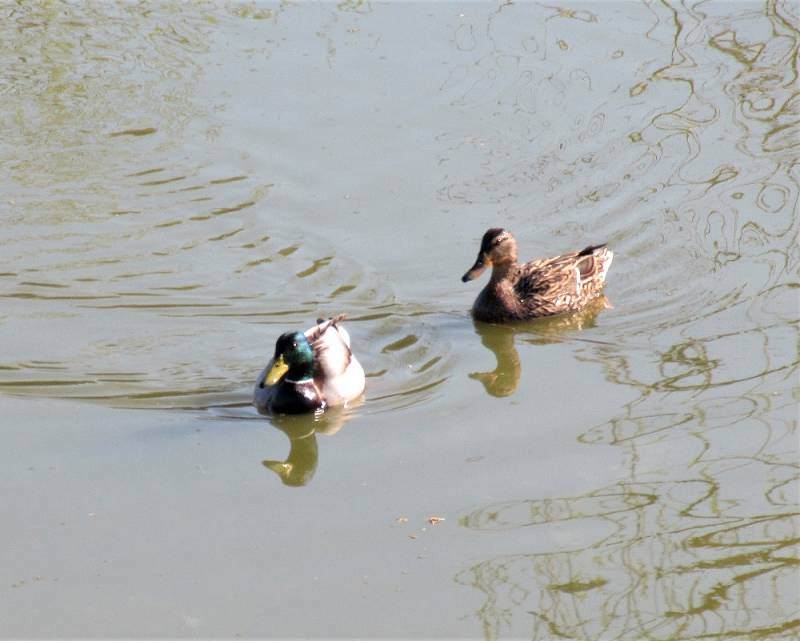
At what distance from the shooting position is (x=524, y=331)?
1067cm

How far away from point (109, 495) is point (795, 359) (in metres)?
4.40

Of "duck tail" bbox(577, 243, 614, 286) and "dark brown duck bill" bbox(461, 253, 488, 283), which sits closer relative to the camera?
"dark brown duck bill" bbox(461, 253, 488, 283)

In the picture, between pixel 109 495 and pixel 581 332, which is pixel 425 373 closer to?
pixel 581 332

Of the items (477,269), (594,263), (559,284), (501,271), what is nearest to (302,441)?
(477,269)

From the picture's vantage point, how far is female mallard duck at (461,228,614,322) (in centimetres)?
1067

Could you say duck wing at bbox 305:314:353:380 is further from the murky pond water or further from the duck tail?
the duck tail

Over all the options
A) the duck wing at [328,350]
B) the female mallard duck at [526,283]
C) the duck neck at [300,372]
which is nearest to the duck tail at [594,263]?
the female mallard duck at [526,283]

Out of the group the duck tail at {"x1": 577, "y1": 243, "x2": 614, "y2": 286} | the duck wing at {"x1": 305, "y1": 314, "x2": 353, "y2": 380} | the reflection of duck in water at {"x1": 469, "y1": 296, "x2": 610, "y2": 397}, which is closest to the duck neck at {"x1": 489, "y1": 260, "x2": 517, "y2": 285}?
the reflection of duck in water at {"x1": 469, "y1": 296, "x2": 610, "y2": 397}

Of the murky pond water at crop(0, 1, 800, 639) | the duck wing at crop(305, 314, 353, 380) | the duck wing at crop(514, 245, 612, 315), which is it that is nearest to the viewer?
the murky pond water at crop(0, 1, 800, 639)

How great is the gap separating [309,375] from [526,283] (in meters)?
2.19

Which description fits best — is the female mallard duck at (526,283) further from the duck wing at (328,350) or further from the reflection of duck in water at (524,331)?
the duck wing at (328,350)

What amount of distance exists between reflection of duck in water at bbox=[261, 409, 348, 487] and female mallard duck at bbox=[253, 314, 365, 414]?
7 cm

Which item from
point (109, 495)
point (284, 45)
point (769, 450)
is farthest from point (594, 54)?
point (109, 495)

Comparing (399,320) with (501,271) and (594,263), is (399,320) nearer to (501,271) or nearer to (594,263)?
(501,271)
